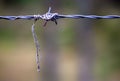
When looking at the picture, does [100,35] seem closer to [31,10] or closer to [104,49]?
[104,49]

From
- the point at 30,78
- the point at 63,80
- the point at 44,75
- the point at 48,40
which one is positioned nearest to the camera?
the point at 48,40

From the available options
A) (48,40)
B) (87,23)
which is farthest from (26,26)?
(87,23)

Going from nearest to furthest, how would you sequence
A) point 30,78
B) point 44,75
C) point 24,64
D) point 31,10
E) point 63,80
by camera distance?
1. point 31,10
2. point 44,75
3. point 63,80
4. point 30,78
5. point 24,64

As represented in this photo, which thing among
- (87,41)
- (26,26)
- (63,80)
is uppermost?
(26,26)

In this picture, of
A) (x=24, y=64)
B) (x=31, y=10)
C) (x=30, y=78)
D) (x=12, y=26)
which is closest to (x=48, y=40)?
(x=31, y=10)

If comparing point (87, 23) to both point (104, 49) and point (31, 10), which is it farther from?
point (104, 49)

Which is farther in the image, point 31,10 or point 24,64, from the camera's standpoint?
point 24,64

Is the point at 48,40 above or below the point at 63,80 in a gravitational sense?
above
